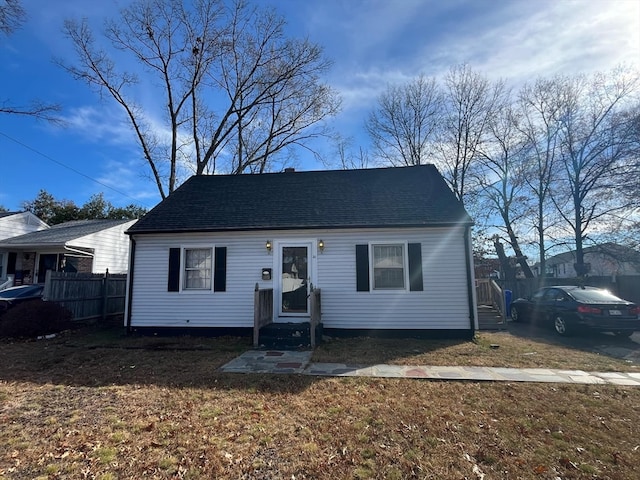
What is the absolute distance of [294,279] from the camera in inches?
375

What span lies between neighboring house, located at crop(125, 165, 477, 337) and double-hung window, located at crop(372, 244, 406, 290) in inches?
1.1

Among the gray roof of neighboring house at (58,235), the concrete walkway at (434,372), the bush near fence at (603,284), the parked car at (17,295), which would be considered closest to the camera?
the concrete walkway at (434,372)

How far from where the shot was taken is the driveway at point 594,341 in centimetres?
790

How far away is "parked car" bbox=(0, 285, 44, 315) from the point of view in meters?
10.6

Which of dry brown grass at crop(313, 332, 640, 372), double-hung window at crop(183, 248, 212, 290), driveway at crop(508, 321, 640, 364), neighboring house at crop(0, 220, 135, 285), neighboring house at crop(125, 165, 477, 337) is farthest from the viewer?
neighboring house at crop(0, 220, 135, 285)

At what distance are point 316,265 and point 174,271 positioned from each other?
13.7ft

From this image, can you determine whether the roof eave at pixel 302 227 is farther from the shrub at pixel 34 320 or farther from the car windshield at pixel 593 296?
the car windshield at pixel 593 296

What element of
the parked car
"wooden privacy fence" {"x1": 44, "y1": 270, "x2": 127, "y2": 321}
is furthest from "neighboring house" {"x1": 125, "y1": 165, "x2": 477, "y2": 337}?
the parked car

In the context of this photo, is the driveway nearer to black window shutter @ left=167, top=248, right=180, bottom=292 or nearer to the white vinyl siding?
the white vinyl siding

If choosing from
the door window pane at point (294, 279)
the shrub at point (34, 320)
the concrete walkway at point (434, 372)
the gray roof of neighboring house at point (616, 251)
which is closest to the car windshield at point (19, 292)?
the shrub at point (34, 320)

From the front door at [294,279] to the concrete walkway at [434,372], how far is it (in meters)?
2.66

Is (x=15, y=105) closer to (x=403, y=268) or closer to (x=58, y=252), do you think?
(x=58, y=252)

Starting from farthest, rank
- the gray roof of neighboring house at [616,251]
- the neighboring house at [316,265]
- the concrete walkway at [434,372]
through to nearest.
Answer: the gray roof of neighboring house at [616,251] → the neighboring house at [316,265] → the concrete walkway at [434,372]

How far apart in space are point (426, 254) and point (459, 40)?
6833 mm
